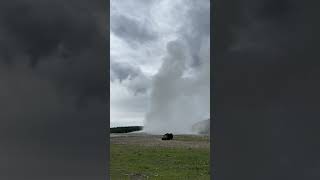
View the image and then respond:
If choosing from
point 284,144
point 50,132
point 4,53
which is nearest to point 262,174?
point 284,144

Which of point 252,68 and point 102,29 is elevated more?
point 102,29

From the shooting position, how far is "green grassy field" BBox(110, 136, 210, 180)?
10258mm

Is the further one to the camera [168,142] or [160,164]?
[168,142]

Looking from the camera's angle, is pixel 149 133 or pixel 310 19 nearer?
pixel 310 19

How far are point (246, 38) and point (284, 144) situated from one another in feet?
3.72

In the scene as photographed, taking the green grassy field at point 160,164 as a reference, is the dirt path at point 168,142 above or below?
above

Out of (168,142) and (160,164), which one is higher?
(168,142)

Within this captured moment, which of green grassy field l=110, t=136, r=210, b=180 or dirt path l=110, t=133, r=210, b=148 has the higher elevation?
dirt path l=110, t=133, r=210, b=148

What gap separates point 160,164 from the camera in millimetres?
11969

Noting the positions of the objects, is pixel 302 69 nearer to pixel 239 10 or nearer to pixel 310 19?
pixel 310 19

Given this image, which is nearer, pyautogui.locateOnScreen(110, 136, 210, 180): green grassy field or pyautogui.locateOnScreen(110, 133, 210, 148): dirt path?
pyautogui.locateOnScreen(110, 136, 210, 180): green grassy field

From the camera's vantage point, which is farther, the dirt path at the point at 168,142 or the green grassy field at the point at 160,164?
the dirt path at the point at 168,142

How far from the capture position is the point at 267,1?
4.39m

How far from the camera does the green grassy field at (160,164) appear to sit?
10.3 meters
